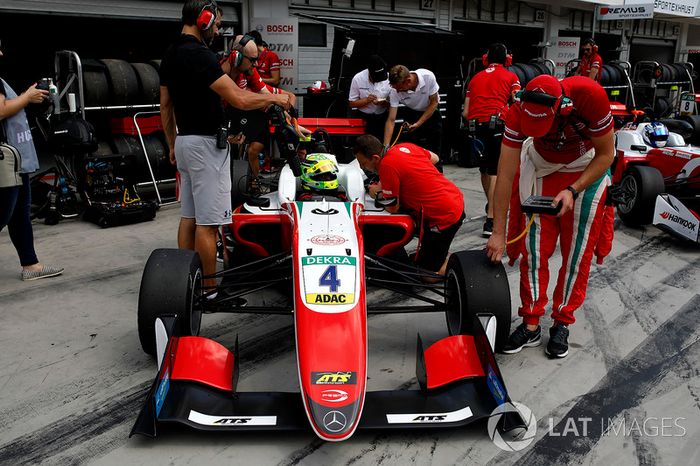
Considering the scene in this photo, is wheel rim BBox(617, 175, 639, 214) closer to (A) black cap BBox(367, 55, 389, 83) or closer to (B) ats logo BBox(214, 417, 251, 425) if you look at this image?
(A) black cap BBox(367, 55, 389, 83)

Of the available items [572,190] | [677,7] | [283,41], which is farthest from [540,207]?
[677,7]

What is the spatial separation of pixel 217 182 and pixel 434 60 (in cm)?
726

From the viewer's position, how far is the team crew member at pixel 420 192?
451 centimetres

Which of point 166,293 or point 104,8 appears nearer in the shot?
point 166,293

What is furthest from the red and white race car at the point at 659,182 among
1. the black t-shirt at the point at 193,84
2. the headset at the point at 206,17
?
the headset at the point at 206,17

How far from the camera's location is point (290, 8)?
10.0 m

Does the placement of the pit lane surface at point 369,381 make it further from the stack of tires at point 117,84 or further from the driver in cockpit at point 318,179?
the stack of tires at point 117,84

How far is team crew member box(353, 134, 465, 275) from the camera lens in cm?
451

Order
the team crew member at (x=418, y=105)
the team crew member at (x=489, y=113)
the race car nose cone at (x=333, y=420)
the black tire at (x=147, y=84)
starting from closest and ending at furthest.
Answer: the race car nose cone at (x=333, y=420), the team crew member at (x=489, y=113), the team crew member at (x=418, y=105), the black tire at (x=147, y=84)

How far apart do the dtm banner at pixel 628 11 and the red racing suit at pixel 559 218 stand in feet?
43.8

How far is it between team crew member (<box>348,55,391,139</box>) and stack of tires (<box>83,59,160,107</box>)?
237 cm

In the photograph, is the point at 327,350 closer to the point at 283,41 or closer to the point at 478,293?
the point at 478,293

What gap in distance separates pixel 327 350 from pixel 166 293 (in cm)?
99

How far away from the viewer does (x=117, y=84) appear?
721 centimetres
